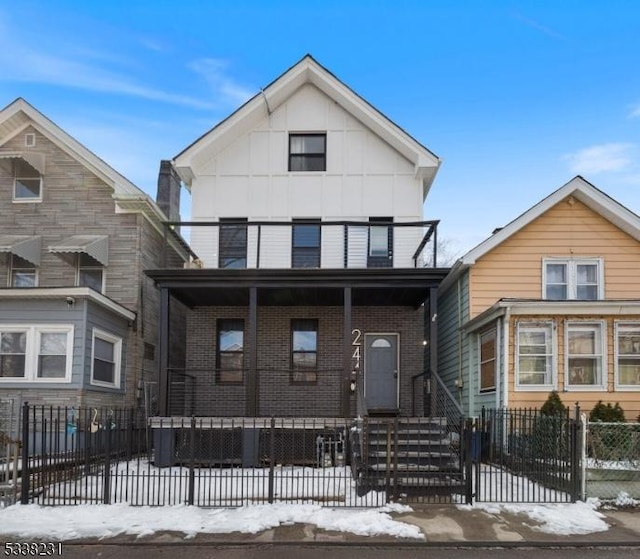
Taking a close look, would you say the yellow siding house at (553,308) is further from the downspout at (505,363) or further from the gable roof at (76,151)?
the gable roof at (76,151)

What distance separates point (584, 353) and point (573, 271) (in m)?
2.15

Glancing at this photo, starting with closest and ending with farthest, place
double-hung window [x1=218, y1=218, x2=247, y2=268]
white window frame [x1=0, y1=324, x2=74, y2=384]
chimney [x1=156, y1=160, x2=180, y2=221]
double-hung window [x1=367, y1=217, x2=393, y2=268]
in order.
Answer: white window frame [x1=0, y1=324, x2=74, y2=384], double-hung window [x1=367, y1=217, x2=393, y2=268], double-hung window [x1=218, y1=218, x2=247, y2=268], chimney [x1=156, y1=160, x2=180, y2=221]

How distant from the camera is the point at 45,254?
15.6m

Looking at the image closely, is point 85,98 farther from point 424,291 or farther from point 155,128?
point 424,291

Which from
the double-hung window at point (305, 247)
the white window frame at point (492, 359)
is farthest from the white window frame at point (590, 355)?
the double-hung window at point (305, 247)

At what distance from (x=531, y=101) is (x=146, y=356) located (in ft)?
46.8

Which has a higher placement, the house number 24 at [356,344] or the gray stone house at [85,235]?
the gray stone house at [85,235]

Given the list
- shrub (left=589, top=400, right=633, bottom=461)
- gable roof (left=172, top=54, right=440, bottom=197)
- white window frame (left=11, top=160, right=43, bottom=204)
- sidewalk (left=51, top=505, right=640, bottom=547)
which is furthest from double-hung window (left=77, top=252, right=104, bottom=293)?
shrub (left=589, top=400, right=633, bottom=461)

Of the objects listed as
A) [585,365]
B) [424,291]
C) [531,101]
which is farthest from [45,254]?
[531,101]

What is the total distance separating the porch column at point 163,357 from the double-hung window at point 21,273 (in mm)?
4856

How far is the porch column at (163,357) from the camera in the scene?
12.1m

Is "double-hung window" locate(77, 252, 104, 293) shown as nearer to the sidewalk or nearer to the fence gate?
the sidewalk

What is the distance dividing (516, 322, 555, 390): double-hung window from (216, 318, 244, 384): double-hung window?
702 centimetres

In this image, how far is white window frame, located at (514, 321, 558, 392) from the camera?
40.8ft
